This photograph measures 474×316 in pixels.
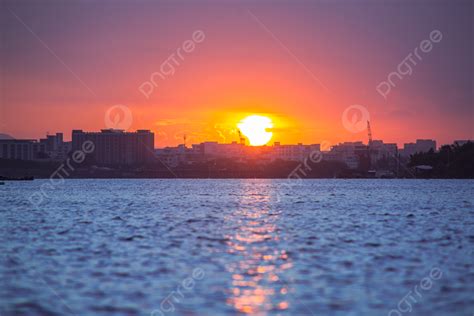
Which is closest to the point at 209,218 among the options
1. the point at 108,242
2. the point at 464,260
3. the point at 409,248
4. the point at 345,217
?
the point at 345,217

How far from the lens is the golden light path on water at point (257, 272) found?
701 inches

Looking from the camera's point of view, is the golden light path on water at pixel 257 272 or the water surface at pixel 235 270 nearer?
the water surface at pixel 235 270

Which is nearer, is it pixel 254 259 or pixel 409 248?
pixel 254 259

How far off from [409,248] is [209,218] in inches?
865

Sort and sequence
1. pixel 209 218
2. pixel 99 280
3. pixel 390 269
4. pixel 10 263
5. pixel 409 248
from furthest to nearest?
pixel 209 218 < pixel 409 248 < pixel 10 263 < pixel 390 269 < pixel 99 280

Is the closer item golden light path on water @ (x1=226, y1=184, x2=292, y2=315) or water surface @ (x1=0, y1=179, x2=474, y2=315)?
water surface @ (x1=0, y1=179, x2=474, y2=315)

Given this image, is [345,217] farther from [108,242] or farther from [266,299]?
[266,299]

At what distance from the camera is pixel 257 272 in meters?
22.7

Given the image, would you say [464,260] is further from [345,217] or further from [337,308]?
[345,217]

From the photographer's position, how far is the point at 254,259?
25859mm

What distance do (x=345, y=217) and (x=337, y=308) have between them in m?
33.5

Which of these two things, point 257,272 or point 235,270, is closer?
point 257,272

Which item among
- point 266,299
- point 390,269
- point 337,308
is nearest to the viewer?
point 337,308

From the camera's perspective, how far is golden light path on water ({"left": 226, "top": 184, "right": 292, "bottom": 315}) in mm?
17797
